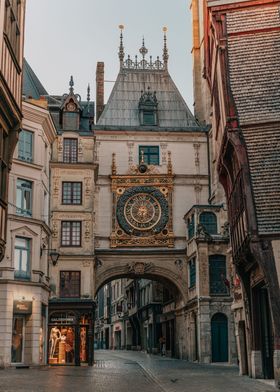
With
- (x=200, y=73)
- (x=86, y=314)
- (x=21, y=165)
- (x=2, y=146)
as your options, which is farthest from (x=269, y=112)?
(x=200, y=73)

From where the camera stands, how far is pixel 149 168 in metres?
38.3

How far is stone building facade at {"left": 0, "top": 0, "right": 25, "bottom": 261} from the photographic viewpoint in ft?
49.6

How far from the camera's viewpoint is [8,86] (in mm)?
15406

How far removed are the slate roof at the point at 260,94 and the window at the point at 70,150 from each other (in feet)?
57.7

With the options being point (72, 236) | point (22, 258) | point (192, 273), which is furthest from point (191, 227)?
point (22, 258)

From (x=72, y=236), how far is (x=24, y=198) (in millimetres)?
7568

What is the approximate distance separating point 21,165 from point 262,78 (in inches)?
501

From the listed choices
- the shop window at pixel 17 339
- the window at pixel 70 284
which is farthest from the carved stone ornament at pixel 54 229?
the shop window at pixel 17 339

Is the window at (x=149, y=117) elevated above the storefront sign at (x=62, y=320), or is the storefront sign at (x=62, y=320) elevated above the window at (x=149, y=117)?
the window at (x=149, y=117)

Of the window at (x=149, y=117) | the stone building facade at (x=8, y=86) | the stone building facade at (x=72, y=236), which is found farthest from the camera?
the window at (x=149, y=117)

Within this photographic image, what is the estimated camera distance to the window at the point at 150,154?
38656 mm

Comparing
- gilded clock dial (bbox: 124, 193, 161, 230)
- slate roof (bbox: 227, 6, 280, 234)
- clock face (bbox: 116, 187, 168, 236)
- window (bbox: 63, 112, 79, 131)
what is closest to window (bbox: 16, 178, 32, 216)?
window (bbox: 63, 112, 79, 131)

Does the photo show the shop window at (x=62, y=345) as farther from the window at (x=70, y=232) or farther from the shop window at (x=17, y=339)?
the shop window at (x=17, y=339)

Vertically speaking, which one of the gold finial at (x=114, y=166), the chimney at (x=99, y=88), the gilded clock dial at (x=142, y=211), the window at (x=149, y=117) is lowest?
the gilded clock dial at (x=142, y=211)
